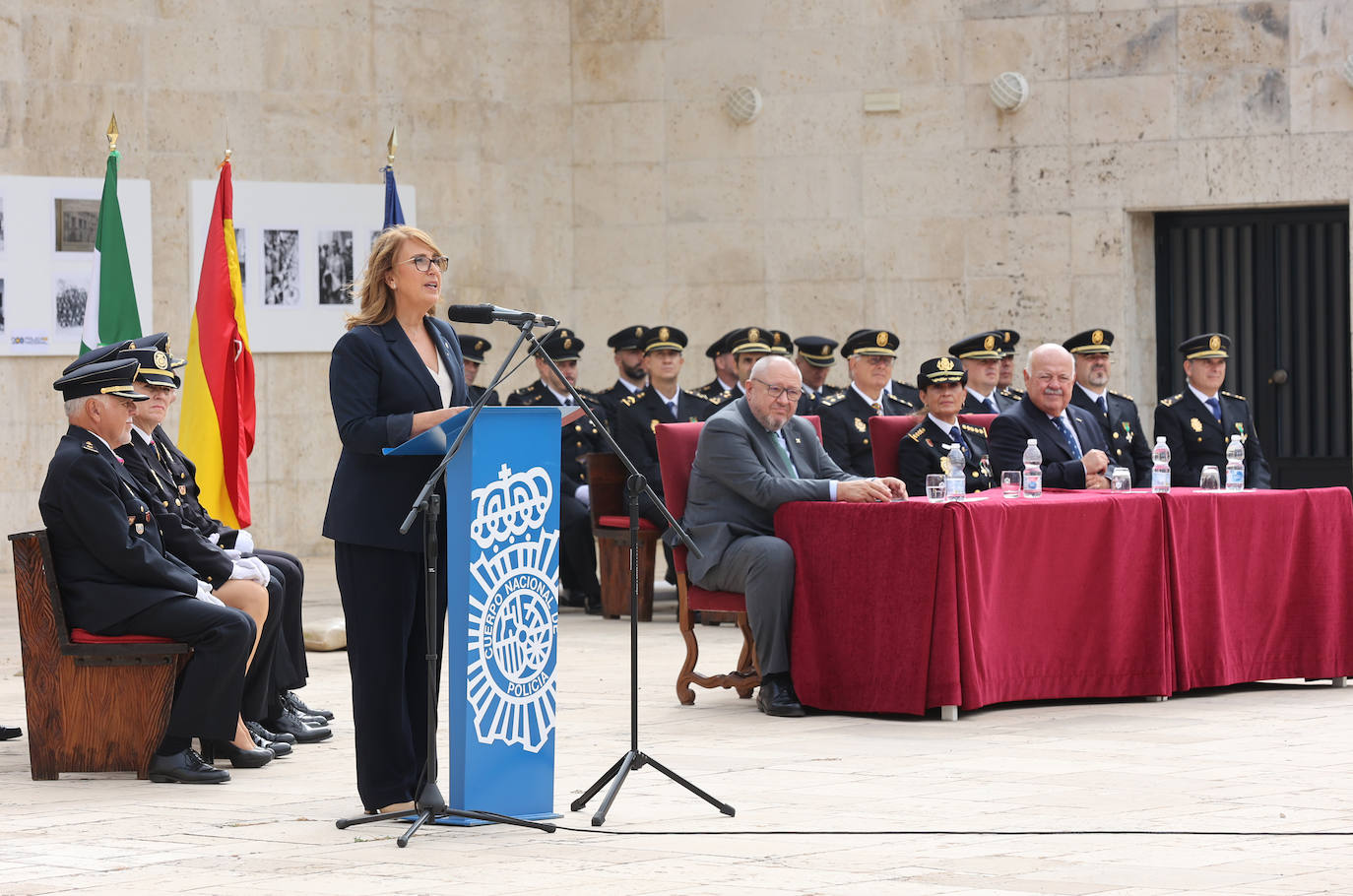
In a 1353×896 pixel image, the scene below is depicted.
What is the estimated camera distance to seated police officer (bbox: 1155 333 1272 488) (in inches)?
392

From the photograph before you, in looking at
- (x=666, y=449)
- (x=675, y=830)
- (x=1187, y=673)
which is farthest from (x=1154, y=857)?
(x=666, y=449)

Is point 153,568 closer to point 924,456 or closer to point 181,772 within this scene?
point 181,772

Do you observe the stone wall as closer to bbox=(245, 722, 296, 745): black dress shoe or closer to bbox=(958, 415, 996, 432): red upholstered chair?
bbox=(958, 415, 996, 432): red upholstered chair

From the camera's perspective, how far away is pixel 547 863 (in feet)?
15.0

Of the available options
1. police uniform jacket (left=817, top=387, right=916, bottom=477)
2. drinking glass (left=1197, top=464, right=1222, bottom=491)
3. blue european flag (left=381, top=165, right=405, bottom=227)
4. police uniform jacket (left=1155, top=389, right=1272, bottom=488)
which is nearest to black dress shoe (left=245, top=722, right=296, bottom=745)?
blue european flag (left=381, top=165, right=405, bottom=227)

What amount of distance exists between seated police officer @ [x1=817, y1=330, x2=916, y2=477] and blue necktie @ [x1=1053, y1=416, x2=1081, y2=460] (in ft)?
4.92

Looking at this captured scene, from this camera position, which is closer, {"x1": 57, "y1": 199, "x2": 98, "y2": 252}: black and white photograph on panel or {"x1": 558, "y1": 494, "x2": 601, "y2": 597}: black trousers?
{"x1": 558, "y1": 494, "x2": 601, "y2": 597}: black trousers

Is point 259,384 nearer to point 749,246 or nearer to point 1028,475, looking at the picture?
point 749,246

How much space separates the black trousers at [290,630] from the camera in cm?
699

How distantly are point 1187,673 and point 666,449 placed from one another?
2.23 metres

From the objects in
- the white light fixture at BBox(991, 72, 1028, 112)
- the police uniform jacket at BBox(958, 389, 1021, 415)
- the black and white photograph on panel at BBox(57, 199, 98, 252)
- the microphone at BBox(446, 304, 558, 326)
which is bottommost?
the police uniform jacket at BBox(958, 389, 1021, 415)

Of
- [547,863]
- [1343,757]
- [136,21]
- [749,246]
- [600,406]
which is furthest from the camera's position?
[749,246]

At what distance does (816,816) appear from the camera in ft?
17.1

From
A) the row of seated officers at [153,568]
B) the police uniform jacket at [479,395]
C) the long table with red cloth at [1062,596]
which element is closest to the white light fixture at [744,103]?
the police uniform jacket at [479,395]
